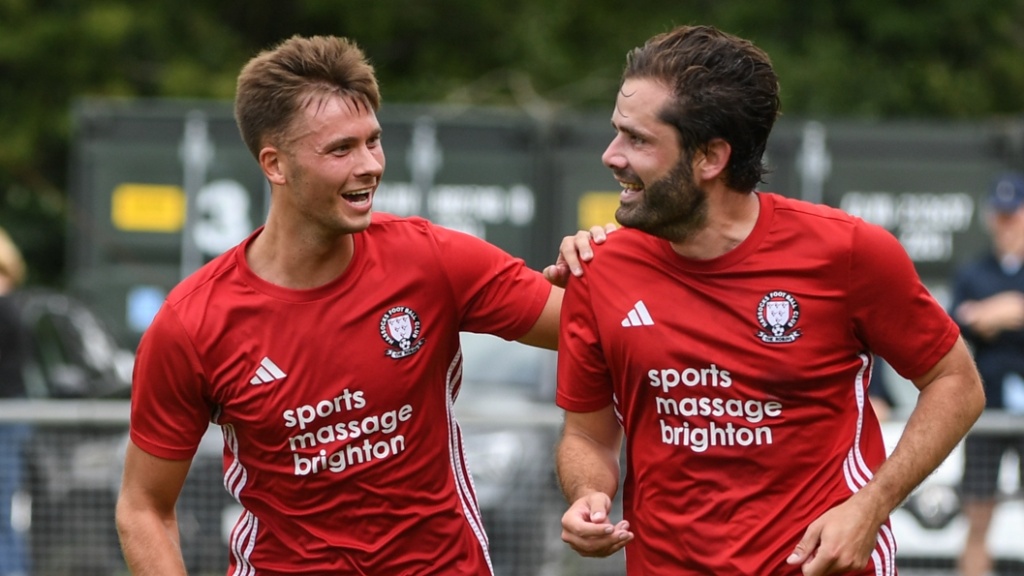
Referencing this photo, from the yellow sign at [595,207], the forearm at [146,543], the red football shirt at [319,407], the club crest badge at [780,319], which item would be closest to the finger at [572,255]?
the red football shirt at [319,407]

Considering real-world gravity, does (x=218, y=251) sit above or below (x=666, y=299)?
Answer: below

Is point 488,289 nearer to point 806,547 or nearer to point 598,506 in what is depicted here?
point 598,506

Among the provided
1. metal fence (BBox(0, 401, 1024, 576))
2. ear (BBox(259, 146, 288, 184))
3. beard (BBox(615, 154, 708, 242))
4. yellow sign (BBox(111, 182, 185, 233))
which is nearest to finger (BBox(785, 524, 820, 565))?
beard (BBox(615, 154, 708, 242))

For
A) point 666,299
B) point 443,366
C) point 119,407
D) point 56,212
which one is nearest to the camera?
point 666,299

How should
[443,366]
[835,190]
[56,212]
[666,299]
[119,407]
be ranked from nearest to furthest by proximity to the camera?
1. [666,299]
2. [443,366]
3. [119,407]
4. [835,190]
5. [56,212]

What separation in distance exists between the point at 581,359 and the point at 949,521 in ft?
15.7

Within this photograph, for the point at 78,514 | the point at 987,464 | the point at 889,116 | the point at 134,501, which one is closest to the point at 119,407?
the point at 78,514

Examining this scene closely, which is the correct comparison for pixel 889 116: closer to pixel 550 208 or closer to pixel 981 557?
pixel 550 208

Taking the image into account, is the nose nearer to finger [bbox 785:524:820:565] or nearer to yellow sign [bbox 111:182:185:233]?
finger [bbox 785:524:820:565]

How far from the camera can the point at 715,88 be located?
4262 millimetres

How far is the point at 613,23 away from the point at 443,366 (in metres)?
17.5

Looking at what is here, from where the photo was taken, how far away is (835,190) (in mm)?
14102

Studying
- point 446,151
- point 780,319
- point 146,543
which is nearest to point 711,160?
point 780,319

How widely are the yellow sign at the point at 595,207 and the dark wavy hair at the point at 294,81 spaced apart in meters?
9.54
